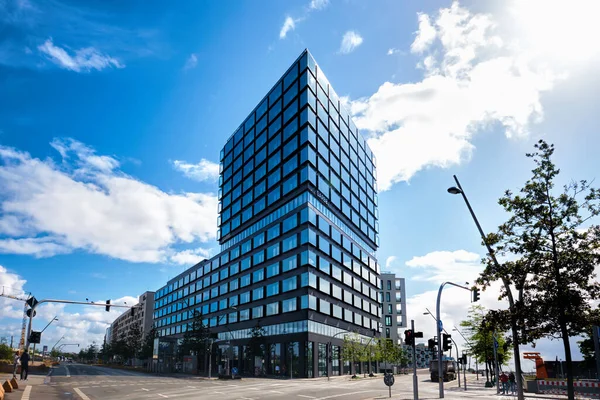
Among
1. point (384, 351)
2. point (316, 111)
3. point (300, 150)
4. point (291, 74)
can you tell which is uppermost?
point (291, 74)

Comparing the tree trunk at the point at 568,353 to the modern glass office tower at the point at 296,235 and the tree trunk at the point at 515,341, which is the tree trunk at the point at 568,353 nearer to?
the tree trunk at the point at 515,341

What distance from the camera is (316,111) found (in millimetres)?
84875

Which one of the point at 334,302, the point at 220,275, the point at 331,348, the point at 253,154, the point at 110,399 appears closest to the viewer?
the point at 110,399

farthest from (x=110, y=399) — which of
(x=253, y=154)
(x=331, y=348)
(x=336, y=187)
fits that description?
(x=253, y=154)

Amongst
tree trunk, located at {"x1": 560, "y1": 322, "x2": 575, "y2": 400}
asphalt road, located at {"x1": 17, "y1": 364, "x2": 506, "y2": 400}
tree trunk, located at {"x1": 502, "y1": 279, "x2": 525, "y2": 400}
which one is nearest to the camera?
tree trunk, located at {"x1": 560, "y1": 322, "x2": 575, "y2": 400}

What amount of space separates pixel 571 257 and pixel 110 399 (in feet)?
81.3

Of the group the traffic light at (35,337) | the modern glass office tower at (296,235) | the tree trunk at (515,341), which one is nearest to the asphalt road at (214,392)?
the traffic light at (35,337)

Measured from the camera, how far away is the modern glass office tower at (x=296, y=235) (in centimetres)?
7650

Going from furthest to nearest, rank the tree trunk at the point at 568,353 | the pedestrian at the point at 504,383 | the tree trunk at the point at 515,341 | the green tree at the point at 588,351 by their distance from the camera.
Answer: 1. the green tree at the point at 588,351
2. the pedestrian at the point at 504,383
3. the tree trunk at the point at 515,341
4. the tree trunk at the point at 568,353

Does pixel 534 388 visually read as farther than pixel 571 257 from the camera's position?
Yes

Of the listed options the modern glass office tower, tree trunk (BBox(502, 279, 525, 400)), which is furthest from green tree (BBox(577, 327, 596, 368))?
tree trunk (BBox(502, 279, 525, 400))

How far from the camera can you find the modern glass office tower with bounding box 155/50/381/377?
76500 millimetres

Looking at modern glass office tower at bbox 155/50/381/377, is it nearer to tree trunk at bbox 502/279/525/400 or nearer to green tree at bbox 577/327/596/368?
green tree at bbox 577/327/596/368

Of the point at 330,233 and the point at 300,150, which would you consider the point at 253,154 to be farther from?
the point at 330,233
